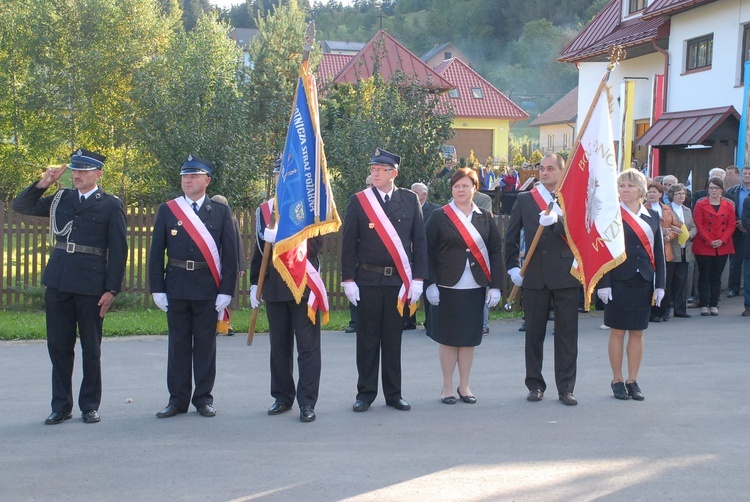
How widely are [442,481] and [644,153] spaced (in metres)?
20.8

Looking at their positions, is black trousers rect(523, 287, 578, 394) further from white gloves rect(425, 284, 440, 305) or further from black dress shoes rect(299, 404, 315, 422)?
black dress shoes rect(299, 404, 315, 422)

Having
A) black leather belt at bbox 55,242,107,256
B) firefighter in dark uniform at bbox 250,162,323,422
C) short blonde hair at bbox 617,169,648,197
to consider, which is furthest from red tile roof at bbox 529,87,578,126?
black leather belt at bbox 55,242,107,256

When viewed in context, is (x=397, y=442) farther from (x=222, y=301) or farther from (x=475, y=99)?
(x=475, y=99)

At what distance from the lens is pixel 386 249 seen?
24.5ft

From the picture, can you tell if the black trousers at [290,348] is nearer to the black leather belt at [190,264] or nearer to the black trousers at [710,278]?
the black leather belt at [190,264]

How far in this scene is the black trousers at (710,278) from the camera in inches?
519

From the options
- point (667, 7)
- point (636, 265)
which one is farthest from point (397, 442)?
point (667, 7)

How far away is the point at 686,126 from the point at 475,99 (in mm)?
Answer: 41757

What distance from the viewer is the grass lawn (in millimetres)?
11453

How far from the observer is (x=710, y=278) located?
13234mm

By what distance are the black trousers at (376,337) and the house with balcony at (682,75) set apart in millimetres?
12169

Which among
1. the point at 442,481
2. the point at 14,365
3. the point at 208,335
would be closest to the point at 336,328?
the point at 14,365

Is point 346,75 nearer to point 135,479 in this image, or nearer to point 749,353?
point 749,353

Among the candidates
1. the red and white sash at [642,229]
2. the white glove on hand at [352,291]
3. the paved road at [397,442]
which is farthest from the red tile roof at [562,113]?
the white glove on hand at [352,291]
